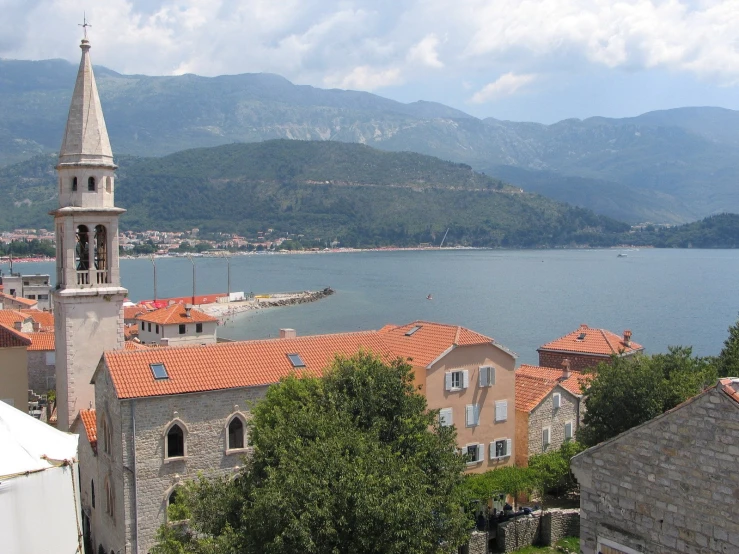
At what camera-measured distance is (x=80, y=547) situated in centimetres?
1109

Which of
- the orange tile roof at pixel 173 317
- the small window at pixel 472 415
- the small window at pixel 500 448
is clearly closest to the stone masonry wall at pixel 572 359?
the small window at pixel 500 448

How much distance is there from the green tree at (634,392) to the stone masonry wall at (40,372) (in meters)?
26.8

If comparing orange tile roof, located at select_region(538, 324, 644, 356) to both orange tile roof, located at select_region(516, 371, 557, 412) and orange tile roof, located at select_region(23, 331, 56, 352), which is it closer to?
orange tile roof, located at select_region(516, 371, 557, 412)

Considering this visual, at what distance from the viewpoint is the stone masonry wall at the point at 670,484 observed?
10.7 meters

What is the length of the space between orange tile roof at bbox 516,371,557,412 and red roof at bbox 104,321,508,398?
13.0 feet

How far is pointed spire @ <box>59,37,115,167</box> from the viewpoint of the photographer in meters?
26.0

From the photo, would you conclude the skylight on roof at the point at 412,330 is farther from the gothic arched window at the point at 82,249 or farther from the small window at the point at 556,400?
the gothic arched window at the point at 82,249

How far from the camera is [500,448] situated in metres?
27.0

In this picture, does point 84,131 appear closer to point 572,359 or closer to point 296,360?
point 296,360

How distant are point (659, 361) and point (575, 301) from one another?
115487 millimetres

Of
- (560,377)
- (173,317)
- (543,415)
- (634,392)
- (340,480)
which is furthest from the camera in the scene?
(173,317)

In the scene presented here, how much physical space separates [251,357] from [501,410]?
928 cm

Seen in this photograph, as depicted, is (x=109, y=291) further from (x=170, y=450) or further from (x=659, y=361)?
(x=659, y=361)

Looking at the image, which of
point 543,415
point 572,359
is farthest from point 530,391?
point 572,359
